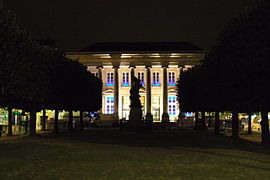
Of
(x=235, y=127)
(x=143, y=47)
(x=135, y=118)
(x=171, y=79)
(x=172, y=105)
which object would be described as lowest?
(x=235, y=127)

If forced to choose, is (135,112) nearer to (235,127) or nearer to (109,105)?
(235,127)

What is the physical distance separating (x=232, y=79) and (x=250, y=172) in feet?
61.0

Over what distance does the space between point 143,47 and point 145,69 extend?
6214 millimetres

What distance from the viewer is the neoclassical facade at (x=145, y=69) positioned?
97.9 metres

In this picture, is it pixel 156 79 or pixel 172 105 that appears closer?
pixel 172 105

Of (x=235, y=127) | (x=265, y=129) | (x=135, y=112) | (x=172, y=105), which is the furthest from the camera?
(x=172, y=105)

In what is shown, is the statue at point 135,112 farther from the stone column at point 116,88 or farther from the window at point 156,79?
the window at point 156,79

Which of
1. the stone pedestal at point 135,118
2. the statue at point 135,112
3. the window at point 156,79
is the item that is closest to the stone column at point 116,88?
the window at point 156,79

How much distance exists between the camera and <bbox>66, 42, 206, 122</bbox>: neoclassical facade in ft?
321

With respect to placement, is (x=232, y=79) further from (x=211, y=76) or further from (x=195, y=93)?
(x=195, y=93)

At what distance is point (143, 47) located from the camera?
339 ft

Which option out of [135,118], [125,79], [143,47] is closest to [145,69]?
[125,79]

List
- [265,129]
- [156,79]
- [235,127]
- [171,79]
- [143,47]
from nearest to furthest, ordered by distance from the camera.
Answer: [265,129]
[235,127]
[171,79]
[143,47]
[156,79]

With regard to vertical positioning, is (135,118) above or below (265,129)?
above
